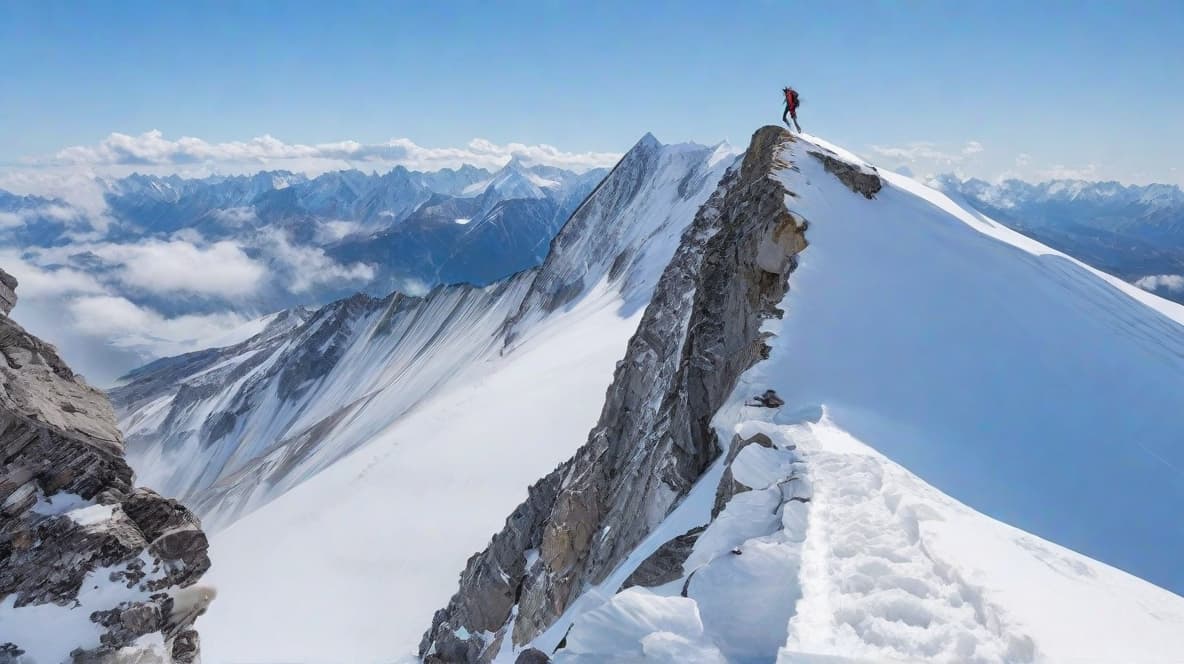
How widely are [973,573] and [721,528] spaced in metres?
2.95

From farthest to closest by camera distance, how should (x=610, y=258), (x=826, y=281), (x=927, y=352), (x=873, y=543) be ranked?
(x=610, y=258), (x=826, y=281), (x=927, y=352), (x=873, y=543)

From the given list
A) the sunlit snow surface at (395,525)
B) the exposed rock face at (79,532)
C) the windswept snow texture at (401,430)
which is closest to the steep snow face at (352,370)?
the windswept snow texture at (401,430)

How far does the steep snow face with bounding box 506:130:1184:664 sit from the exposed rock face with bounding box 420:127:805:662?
1812 mm

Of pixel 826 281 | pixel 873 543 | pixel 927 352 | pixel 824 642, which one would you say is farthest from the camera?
pixel 826 281

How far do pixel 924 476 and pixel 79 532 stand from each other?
20.5m

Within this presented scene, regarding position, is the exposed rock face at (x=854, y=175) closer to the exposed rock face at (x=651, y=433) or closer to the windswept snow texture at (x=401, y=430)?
the exposed rock face at (x=651, y=433)

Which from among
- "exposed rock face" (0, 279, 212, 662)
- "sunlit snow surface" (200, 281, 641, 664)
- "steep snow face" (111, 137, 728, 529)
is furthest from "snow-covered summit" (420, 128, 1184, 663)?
"steep snow face" (111, 137, 728, 529)

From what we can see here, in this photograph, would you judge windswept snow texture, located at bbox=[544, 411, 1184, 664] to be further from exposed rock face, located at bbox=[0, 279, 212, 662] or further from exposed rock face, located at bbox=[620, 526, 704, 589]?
exposed rock face, located at bbox=[0, 279, 212, 662]

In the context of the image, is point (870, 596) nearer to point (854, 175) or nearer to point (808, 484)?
point (808, 484)

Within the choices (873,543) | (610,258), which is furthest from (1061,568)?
(610,258)

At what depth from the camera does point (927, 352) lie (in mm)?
15898

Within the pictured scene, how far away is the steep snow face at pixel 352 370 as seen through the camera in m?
100

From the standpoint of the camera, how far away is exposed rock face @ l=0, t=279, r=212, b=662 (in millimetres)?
16859

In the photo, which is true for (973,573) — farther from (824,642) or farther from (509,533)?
(509,533)
